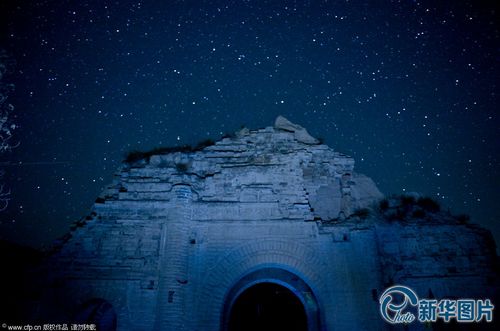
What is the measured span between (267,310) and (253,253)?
2.02 meters

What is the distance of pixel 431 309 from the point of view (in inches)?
324

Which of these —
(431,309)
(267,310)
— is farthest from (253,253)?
(431,309)

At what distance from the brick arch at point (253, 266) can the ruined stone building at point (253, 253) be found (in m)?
0.03

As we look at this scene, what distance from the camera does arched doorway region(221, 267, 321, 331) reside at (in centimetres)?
919

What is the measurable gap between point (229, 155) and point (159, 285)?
181 inches

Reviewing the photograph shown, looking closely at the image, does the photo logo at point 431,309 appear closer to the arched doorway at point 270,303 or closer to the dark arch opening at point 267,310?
the arched doorway at point 270,303

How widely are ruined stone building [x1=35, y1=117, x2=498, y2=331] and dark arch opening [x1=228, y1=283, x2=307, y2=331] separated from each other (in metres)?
→ 0.03

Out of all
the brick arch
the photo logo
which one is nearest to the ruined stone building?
the brick arch

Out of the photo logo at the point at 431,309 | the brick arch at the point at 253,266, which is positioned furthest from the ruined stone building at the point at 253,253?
the photo logo at the point at 431,309

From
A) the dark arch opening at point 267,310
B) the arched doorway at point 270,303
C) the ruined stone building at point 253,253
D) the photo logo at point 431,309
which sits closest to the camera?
the photo logo at point 431,309

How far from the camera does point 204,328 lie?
8.38m

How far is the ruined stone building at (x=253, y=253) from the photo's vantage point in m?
8.56

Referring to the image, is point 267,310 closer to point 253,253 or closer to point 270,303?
point 270,303

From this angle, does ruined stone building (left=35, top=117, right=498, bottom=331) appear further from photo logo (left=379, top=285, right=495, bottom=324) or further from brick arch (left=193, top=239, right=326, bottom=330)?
photo logo (left=379, top=285, right=495, bottom=324)
